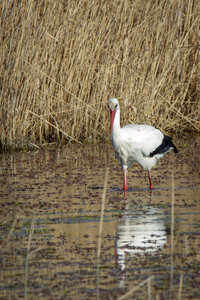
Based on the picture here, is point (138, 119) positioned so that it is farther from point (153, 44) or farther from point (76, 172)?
point (76, 172)

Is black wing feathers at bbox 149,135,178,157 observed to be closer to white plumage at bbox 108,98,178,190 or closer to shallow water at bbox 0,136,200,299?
white plumage at bbox 108,98,178,190

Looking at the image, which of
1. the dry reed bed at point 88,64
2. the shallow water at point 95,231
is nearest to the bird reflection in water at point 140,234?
the shallow water at point 95,231

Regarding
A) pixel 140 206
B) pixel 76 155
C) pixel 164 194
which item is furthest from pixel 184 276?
pixel 76 155

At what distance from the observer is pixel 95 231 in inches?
249

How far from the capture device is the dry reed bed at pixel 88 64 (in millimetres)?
11312

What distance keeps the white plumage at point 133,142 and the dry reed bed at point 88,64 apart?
296 centimetres

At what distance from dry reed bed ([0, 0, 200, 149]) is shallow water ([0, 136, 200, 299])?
1.31 metres

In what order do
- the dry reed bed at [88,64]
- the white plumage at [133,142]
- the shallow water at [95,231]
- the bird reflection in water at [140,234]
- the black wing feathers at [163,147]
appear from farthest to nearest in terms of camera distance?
the dry reed bed at [88,64], the black wing feathers at [163,147], the white plumage at [133,142], the bird reflection in water at [140,234], the shallow water at [95,231]

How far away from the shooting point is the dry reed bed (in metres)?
11.3

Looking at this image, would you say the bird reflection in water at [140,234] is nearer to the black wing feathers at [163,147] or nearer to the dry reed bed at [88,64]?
the black wing feathers at [163,147]

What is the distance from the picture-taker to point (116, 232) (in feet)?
20.6

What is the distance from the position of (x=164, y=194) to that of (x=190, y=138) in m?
5.09

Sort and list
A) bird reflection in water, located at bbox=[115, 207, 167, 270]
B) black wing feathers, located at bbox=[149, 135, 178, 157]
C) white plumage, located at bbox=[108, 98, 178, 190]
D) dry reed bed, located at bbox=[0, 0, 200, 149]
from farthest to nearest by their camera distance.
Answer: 1. dry reed bed, located at bbox=[0, 0, 200, 149]
2. black wing feathers, located at bbox=[149, 135, 178, 157]
3. white plumage, located at bbox=[108, 98, 178, 190]
4. bird reflection in water, located at bbox=[115, 207, 167, 270]

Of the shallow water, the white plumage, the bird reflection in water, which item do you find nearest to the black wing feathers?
the white plumage
